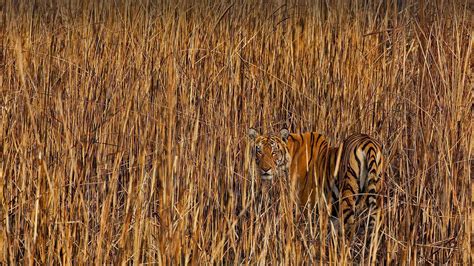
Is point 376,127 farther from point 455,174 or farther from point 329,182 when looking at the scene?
point 455,174

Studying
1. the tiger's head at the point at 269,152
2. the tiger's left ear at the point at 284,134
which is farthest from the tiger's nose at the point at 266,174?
the tiger's left ear at the point at 284,134

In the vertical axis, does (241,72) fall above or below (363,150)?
above

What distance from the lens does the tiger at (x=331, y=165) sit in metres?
3.02

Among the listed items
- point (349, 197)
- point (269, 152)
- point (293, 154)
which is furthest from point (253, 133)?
point (349, 197)

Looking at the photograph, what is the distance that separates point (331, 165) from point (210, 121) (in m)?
0.48

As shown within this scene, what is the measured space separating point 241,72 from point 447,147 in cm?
121

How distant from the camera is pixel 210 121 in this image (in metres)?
3.16

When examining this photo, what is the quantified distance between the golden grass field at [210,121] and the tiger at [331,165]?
0.28ft

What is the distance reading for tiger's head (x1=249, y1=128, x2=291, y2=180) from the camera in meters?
3.38

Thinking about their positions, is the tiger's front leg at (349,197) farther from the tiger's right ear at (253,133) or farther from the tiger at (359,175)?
the tiger's right ear at (253,133)

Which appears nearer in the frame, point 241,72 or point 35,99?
point 35,99

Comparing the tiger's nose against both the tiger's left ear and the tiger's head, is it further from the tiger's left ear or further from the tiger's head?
the tiger's left ear

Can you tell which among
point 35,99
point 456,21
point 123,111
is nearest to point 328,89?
point 456,21

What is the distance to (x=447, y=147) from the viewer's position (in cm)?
271
